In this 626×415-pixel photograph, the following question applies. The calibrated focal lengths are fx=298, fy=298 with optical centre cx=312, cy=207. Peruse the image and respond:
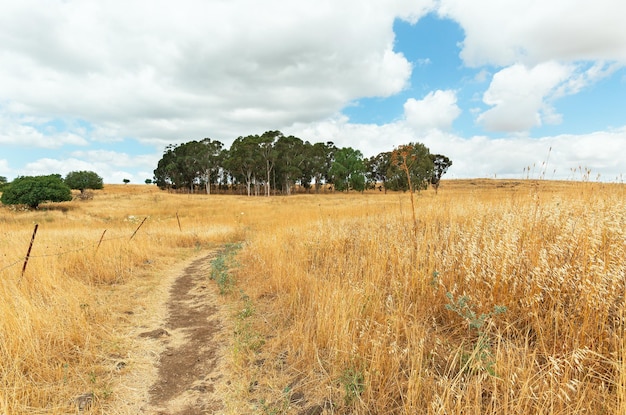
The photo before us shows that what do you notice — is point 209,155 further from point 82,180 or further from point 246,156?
point 82,180

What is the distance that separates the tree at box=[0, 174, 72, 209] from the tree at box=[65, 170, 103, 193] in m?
28.1

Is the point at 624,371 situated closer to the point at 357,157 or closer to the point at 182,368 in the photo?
the point at 182,368

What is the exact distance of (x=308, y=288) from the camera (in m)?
5.09

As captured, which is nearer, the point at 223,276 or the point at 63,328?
the point at 63,328

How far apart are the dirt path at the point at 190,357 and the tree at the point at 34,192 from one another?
3259cm

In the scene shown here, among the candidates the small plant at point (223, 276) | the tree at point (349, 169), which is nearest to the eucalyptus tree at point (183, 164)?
the tree at point (349, 169)

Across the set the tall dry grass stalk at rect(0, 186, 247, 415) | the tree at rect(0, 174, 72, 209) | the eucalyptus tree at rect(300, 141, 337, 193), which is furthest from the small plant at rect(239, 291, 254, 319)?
the eucalyptus tree at rect(300, 141, 337, 193)

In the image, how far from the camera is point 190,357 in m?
4.29

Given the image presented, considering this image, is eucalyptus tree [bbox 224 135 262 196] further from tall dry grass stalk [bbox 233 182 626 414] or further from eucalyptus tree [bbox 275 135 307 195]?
tall dry grass stalk [bbox 233 182 626 414]

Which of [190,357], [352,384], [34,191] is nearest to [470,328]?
[352,384]

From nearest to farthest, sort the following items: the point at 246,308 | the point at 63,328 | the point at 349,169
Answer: the point at 63,328 → the point at 246,308 → the point at 349,169

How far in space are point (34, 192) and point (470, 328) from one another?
39106 millimetres

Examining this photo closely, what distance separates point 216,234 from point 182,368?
39.2 ft

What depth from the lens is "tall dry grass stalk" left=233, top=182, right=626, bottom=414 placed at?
222 centimetres
